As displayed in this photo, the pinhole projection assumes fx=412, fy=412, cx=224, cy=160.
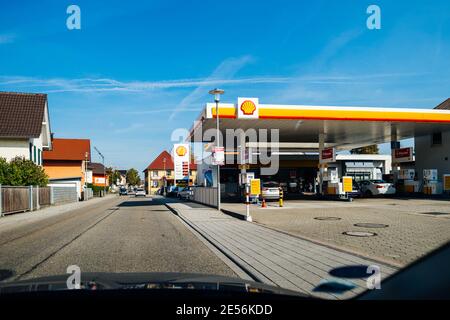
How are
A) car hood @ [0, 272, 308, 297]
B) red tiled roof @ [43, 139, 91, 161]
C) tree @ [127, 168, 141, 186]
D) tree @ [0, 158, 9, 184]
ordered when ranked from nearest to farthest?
1. car hood @ [0, 272, 308, 297]
2. tree @ [0, 158, 9, 184]
3. red tiled roof @ [43, 139, 91, 161]
4. tree @ [127, 168, 141, 186]

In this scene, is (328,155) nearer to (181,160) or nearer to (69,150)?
(181,160)

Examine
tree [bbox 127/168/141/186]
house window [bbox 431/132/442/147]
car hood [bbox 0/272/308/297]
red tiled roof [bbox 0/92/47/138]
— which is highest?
red tiled roof [bbox 0/92/47/138]

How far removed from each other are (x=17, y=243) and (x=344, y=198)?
2164cm

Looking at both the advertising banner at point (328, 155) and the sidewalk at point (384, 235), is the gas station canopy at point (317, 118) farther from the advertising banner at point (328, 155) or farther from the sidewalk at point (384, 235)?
the sidewalk at point (384, 235)

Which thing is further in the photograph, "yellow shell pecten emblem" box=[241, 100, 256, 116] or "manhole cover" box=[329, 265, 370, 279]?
"yellow shell pecten emblem" box=[241, 100, 256, 116]

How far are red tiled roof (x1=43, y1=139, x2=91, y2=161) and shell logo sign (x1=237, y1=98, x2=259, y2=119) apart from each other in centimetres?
4379

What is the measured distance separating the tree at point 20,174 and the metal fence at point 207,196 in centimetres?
1177

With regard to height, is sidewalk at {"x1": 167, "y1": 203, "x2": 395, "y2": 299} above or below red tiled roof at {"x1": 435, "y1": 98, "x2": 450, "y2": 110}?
below

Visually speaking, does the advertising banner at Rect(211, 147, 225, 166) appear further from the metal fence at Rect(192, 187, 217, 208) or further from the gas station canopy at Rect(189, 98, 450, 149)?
the gas station canopy at Rect(189, 98, 450, 149)

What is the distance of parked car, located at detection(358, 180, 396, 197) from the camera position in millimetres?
30609

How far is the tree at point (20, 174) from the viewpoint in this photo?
89.0 feet

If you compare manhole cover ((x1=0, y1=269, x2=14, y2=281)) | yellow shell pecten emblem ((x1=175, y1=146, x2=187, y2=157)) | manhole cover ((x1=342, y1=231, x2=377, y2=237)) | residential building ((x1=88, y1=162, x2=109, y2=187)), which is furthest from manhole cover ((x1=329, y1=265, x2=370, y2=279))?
residential building ((x1=88, y1=162, x2=109, y2=187))

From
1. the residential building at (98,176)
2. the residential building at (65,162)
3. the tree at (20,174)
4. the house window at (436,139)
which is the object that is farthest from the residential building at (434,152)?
the residential building at (98,176)

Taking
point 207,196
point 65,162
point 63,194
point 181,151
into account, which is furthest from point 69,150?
point 207,196
